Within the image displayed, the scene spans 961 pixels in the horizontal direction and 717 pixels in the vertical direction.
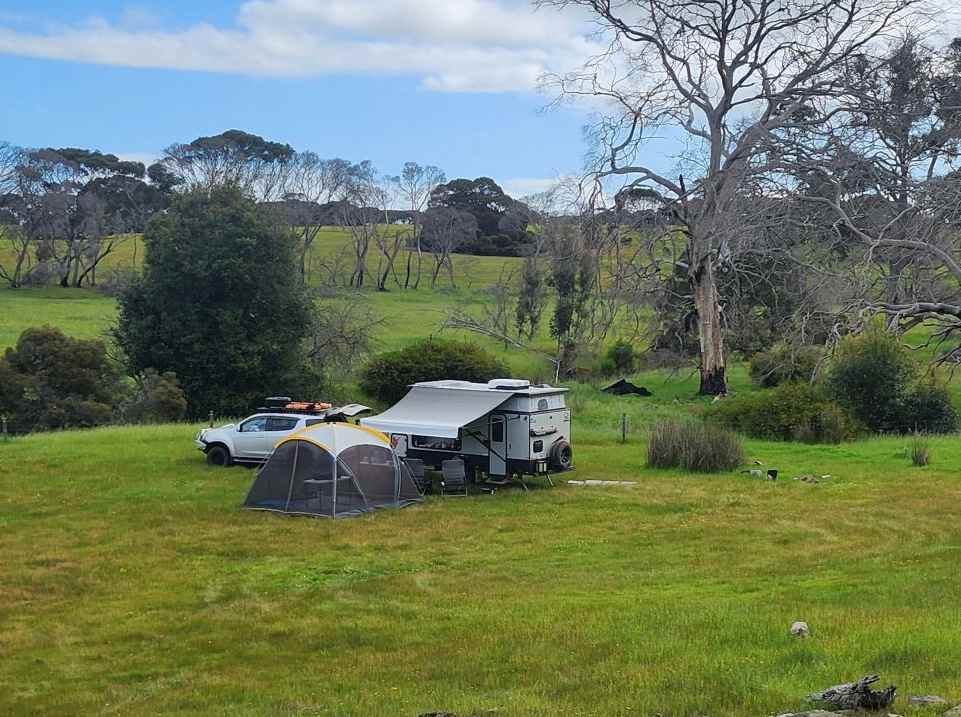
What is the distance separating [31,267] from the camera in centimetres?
8312

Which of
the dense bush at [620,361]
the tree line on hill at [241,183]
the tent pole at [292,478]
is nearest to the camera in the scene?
the tent pole at [292,478]

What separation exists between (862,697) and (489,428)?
49.6 feet

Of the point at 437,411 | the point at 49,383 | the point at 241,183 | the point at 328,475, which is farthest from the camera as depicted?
the point at 241,183

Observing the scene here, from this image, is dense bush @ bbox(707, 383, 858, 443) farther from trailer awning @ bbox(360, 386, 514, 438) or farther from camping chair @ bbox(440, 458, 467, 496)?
camping chair @ bbox(440, 458, 467, 496)

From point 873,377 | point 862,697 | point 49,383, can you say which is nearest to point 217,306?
point 49,383

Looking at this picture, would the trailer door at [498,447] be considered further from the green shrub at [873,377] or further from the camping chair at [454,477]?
the green shrub at [873,377]

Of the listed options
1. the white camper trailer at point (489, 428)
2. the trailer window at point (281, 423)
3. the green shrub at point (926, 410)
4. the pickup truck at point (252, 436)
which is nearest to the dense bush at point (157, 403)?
the pickup truck at point (252, 436)

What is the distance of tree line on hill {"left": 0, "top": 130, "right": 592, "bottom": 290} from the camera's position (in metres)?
84.1

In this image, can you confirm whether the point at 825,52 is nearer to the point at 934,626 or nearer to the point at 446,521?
the point at 446,521

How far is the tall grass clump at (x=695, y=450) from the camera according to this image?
24000 millimetres

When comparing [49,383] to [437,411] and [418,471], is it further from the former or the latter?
[418,471]

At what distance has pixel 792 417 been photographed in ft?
96.9

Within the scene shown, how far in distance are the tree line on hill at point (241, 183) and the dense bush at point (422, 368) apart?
4010 cm

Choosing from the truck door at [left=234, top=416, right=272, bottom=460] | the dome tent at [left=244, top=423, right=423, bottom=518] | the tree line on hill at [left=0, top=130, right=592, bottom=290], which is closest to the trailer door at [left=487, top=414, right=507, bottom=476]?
the dome tent at [left=244, top=423, right=423, bottom=518]
